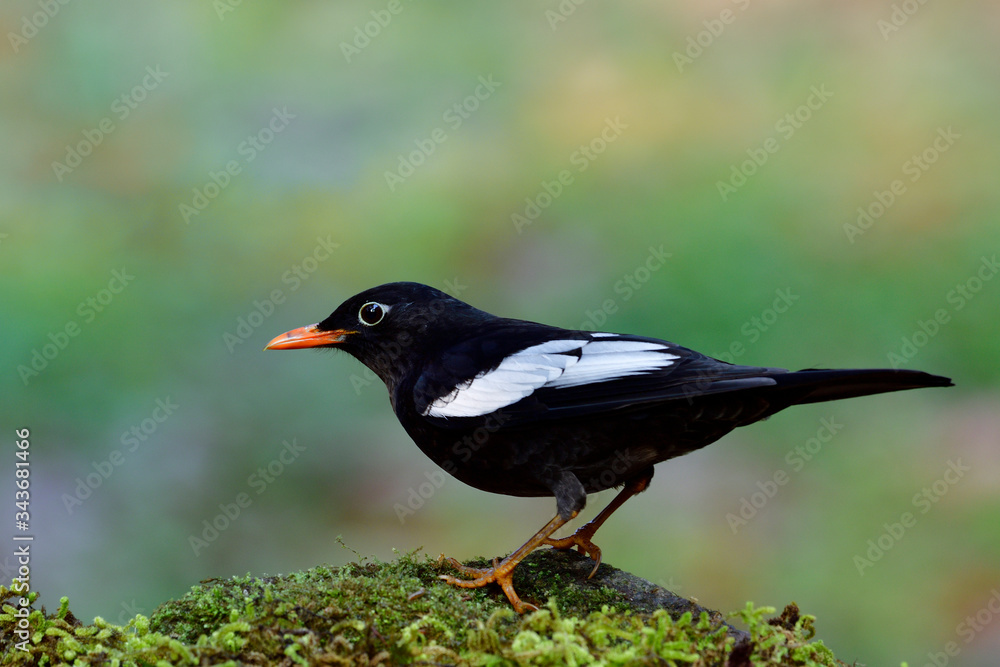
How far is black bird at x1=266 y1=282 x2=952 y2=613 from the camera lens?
3.67m

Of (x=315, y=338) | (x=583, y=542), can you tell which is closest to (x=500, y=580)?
(x=583, y=542)

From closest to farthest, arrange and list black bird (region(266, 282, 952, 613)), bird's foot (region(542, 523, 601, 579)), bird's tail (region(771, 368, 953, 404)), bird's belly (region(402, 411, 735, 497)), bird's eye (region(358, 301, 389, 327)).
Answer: bird's tail (region(771, 368, 953, 404)) < black bird (region(266, 282, 952, 613)) < bird's belly (region(402, 411, 735, 497)) < bird's foot (region(542, 523, 601, 579)) < bird's eye (region(358, 301, 389, 327))

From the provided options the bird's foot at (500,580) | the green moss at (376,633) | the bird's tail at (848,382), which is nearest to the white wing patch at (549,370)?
the bird's tail at (848,382)

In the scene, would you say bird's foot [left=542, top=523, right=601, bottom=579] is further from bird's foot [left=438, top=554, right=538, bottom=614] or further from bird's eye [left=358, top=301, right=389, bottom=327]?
bird's eye [left=358, top=301, right=389, bottom=327]

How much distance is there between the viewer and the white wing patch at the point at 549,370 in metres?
3.86

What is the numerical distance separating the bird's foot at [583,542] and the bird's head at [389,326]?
3.92 ft

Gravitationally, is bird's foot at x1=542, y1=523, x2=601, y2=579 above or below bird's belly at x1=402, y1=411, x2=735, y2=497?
below

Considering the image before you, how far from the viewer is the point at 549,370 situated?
12.9 ft

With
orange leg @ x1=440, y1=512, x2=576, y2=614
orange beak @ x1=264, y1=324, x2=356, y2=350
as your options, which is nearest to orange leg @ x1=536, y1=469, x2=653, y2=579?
orange leg @ x1=440, y1=512, x2=576, y2=614

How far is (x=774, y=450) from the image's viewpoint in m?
7.05

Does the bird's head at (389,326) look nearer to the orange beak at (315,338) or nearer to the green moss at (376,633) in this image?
the orange beak at (315,338)

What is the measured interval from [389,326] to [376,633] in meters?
2.25

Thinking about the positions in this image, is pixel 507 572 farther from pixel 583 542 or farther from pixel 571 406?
pixel 571 406

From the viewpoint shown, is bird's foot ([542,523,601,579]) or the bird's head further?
the bird's head
